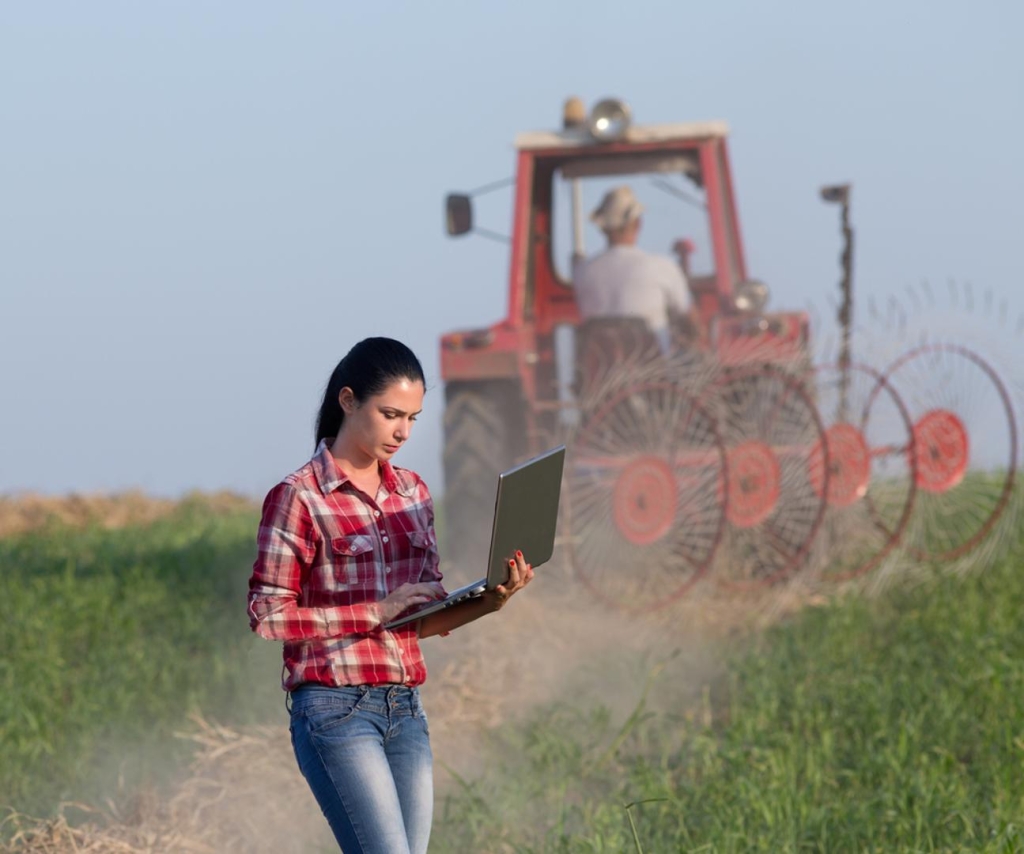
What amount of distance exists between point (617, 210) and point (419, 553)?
4949mm

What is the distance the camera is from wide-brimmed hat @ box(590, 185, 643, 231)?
300 inches

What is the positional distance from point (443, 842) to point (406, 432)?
1.80 m

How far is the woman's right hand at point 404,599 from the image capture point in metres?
2.80

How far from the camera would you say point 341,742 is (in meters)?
2.74

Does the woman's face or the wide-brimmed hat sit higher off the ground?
the wide-brimmed hat

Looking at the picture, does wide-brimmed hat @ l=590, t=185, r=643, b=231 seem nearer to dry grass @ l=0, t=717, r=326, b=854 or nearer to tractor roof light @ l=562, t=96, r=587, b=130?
tractor roof light @ l=562, t=96, r=587, b=130

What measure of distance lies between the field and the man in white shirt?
51.9 inches

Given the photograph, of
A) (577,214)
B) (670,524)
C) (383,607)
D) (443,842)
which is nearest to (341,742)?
(383,607)

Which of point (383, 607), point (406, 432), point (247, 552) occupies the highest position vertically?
point (406, 432)

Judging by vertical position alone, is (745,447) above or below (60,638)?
above

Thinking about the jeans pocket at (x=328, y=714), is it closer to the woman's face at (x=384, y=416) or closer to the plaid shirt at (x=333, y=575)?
the plaid shirt at (x=333, y=575)

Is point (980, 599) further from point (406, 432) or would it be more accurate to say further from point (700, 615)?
point (406, 432)

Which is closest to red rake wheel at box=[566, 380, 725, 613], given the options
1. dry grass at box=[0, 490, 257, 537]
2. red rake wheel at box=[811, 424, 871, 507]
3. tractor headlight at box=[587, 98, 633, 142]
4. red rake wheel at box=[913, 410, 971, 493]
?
red rake wheel at box=[811, 424, 871, 507]

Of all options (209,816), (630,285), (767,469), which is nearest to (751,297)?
(630,285)
